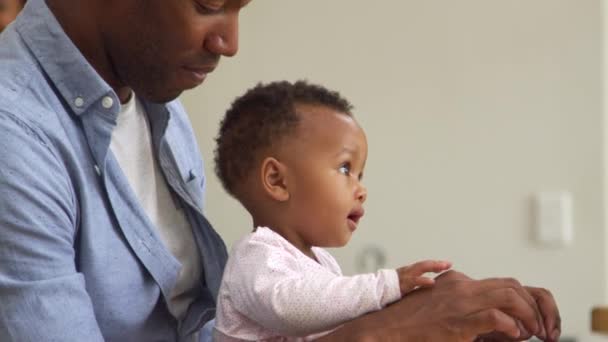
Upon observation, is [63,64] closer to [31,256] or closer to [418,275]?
[31,256]

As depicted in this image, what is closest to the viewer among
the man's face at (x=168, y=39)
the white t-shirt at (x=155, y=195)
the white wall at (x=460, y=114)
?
the man's face at (x=168, y=39)

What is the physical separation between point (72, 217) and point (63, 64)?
0.59 ft

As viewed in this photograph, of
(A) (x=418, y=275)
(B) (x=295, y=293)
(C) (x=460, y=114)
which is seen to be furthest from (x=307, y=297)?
(C) (x=460, y=114)

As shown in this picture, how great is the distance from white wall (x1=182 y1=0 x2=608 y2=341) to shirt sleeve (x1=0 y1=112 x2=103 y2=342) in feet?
4.07

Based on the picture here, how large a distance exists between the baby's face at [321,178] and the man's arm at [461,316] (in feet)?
0.60

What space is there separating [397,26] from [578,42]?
0.40 m

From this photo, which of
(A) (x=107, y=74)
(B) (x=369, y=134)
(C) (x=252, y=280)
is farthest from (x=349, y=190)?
(B) (x=369, y=134)

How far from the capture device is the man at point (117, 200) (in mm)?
1020

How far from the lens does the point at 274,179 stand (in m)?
1.20

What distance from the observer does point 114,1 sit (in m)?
1.15

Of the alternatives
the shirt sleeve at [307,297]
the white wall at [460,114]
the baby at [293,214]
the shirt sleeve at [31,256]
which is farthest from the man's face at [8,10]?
the shirt sleeve at [307,297]

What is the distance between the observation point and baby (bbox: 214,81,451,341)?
1.05 meters

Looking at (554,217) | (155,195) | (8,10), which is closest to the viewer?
(155,195)

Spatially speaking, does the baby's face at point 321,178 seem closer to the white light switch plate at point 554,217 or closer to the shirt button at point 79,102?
the shirt button at point 79,102
